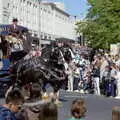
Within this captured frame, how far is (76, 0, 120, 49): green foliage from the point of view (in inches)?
2115

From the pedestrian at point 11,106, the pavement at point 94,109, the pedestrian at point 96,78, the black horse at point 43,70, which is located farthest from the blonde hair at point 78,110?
the pedestrian at point 96,78

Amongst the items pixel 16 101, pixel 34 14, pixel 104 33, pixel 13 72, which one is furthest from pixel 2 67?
pixel 34 14

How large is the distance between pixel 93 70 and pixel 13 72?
7.53 meters

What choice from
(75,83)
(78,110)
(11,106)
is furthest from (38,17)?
(11,106)

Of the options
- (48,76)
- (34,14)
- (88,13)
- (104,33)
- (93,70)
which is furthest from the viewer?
(34,14)

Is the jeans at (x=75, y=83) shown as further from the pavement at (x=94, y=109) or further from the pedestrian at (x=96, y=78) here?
the pavement at (x=94, y=109)

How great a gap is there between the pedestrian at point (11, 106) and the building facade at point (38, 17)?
255ft

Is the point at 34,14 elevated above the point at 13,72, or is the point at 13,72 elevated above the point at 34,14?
the point at 34,14

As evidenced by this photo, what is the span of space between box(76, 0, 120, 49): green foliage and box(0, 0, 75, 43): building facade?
2762 cm

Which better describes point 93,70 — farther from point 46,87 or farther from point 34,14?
point 34,14

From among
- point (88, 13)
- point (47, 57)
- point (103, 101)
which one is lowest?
point (103, 101)

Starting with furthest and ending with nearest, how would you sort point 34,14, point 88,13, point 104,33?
1. point 34,14
2. point 88,13
3. point 104,33

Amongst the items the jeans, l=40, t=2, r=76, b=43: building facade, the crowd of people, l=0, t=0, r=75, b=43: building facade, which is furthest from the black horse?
l=40, t=2, r=76, b=43: building facade

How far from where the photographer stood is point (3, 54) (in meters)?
20.4
